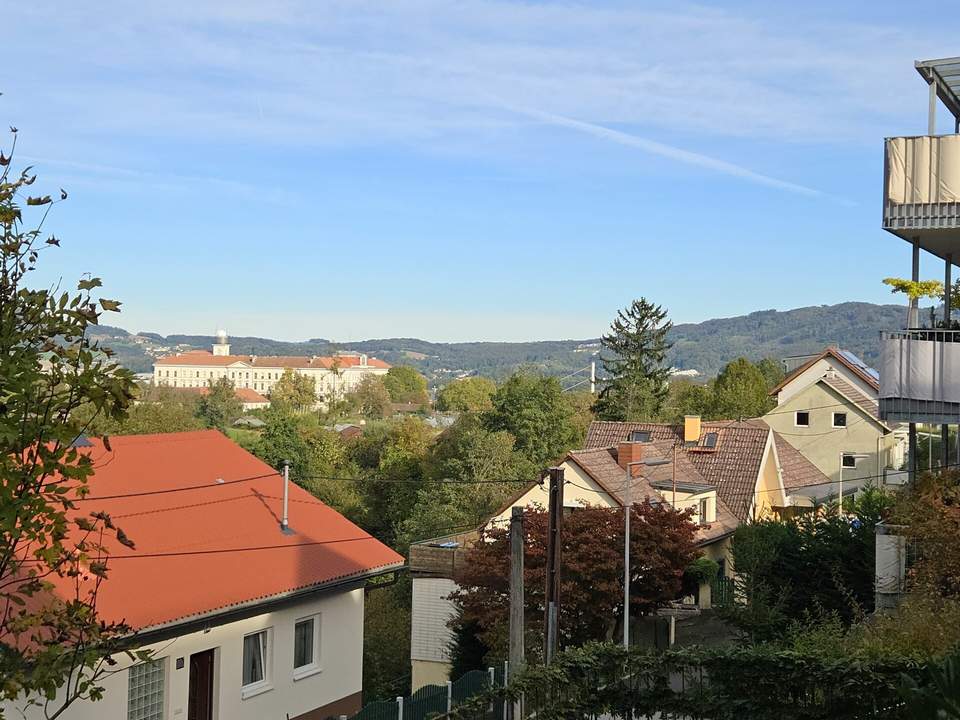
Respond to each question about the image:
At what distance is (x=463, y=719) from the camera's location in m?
14.0

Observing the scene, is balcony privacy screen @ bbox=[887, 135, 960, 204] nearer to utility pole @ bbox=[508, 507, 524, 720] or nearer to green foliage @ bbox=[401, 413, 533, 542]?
utility pole @ bbox=[508, 507, 524, 720]

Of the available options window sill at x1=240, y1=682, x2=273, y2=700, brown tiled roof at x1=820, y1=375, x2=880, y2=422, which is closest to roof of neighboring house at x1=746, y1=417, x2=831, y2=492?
brown tiled roof at x1=820, y1=375, x2=880, y2=422

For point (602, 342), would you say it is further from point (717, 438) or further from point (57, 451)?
point (57, 451)

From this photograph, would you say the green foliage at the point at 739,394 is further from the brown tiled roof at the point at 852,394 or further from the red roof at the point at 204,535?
the red roof at the point at 204,535

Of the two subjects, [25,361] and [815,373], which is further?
[815,373]

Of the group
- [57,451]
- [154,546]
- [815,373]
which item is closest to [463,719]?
[154,546]

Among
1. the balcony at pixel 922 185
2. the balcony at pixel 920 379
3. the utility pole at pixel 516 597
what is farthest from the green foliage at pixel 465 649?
the balcony at pixel 922 185

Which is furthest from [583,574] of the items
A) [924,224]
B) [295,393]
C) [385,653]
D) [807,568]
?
[295,393]

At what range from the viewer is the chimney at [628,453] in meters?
38.3

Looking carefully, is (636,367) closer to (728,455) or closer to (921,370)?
(728,455)

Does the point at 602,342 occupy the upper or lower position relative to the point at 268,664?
upper

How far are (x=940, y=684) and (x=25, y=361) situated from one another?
8.27 m

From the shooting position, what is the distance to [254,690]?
1903 cm

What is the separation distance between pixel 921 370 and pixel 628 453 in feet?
68.1
